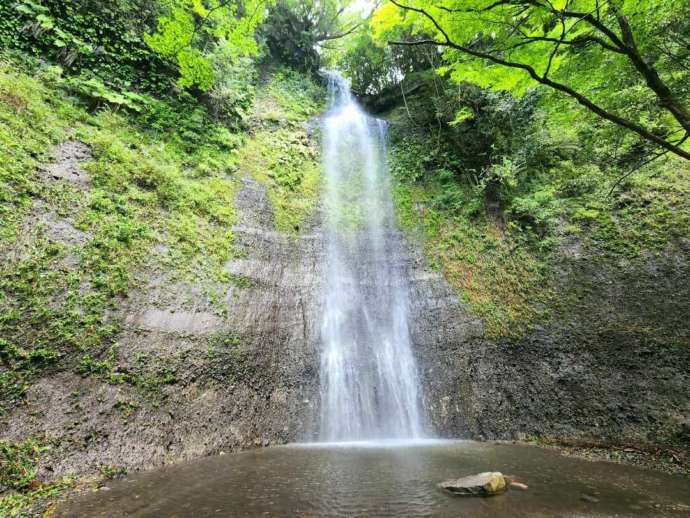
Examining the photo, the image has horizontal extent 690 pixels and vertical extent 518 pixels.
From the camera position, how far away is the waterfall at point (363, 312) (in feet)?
22.9

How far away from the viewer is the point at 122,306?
18.3 feet

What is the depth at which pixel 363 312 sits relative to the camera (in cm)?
859

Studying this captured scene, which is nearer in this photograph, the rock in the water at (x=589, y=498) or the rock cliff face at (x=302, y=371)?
the rock in the water at (x=589, y=498)

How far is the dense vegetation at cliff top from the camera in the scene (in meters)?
4.11

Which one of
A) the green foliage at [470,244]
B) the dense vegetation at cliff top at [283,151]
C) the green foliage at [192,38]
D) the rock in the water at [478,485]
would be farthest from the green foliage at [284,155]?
the rock in the water at [478,485]

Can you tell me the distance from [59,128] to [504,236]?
34.0ft

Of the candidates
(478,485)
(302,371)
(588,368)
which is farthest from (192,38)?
(588,368)

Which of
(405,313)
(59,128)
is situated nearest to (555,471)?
(405,313)

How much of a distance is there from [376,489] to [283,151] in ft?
34.0

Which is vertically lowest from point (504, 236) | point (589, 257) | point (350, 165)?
point (589, 257)

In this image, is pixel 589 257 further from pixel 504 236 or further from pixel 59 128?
pixel 59 128

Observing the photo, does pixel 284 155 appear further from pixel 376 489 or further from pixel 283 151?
pixel 376 489

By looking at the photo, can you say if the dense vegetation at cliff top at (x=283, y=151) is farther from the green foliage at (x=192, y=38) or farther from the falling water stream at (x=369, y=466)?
the falling water stream at (x=369, y=466)

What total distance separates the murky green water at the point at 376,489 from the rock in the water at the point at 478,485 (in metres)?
0.09
